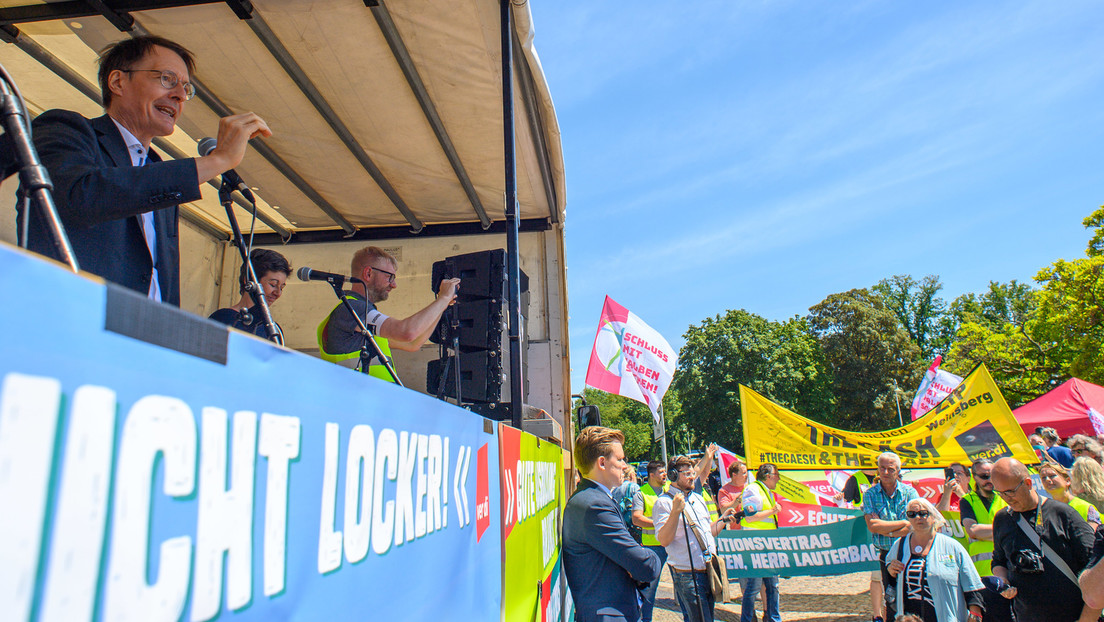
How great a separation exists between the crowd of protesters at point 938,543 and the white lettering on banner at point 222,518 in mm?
2558

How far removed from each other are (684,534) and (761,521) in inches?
84.6

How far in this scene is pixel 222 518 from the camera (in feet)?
2.59

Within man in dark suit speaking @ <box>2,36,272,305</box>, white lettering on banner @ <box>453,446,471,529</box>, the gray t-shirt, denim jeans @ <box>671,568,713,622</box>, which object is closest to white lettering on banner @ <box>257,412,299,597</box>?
man in dark suit speaking @ <box>2,36,272,305</box>

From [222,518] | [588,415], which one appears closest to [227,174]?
[222,518]

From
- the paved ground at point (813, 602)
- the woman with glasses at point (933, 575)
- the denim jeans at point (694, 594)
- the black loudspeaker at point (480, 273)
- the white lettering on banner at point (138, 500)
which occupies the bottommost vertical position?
the paved ground at point (813, 602)

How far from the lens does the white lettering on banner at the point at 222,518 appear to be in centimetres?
75

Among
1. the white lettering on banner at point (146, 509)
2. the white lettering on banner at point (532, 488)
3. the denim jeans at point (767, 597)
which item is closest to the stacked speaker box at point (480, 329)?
the white lettering on banner at point (532, 488)

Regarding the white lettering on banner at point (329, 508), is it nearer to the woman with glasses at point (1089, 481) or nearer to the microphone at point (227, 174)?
the microphone at point (227, 174)

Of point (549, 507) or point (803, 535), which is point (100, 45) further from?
point (803, 535)

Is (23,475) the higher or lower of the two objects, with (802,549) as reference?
higher

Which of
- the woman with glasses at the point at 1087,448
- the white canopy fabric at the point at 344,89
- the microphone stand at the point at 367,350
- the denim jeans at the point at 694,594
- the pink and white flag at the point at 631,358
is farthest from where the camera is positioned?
the pink and white flag at the point at 631,358

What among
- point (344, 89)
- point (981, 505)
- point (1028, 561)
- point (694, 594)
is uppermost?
point (344, 89)

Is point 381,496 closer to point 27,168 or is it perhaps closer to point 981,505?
point 27,168

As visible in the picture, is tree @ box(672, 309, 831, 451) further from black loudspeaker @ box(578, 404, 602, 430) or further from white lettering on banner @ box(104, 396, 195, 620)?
white lettering on banner @ box(104, 396, 195, 620)
